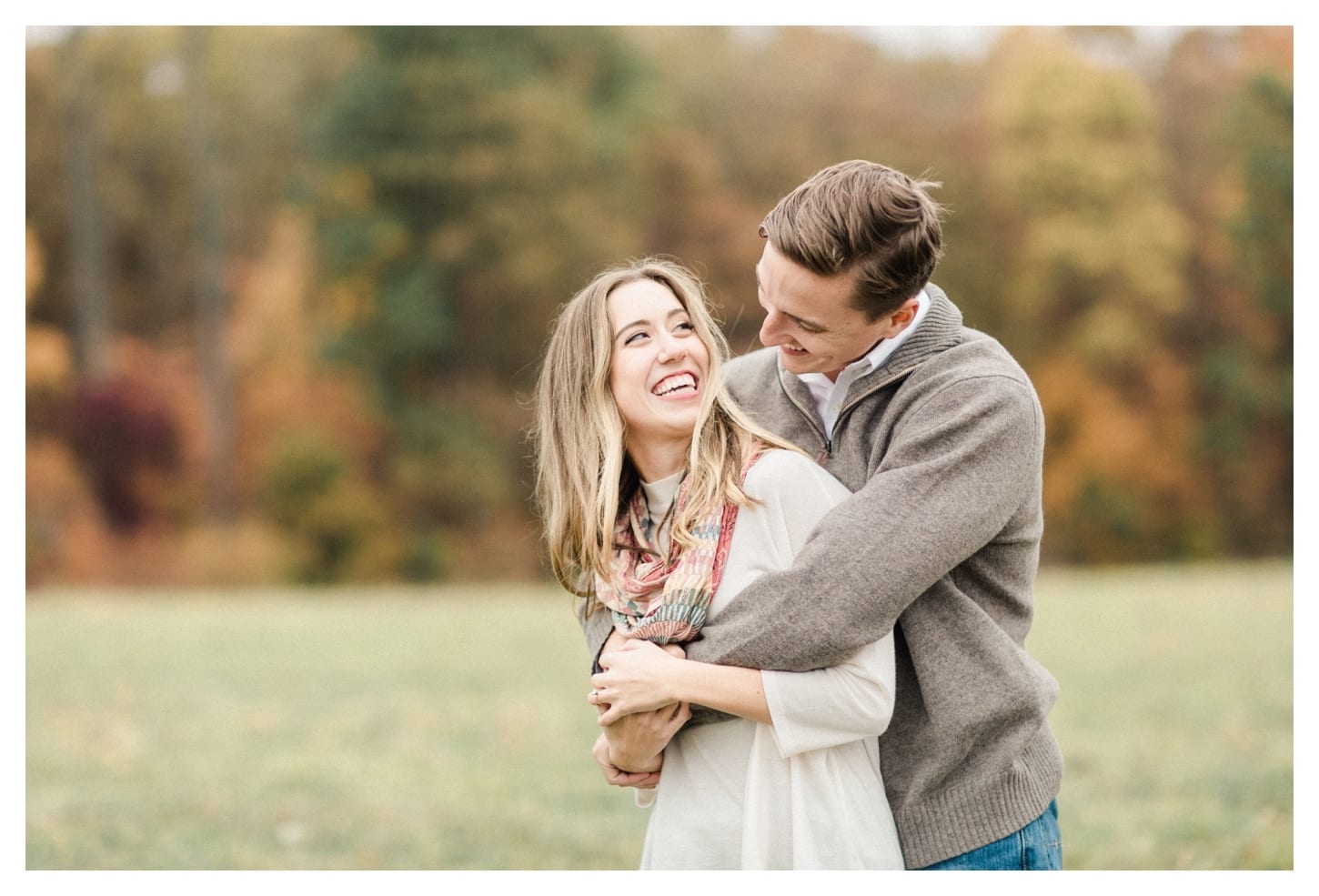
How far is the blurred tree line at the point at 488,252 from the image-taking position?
1927 cm

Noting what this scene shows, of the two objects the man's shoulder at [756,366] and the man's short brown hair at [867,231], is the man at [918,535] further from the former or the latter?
the man's shoulder at [756,366]

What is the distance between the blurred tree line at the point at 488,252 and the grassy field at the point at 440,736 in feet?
18.4

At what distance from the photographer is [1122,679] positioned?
921 cm

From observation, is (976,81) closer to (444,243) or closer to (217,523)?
(444,243)

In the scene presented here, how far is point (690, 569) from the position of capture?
2504 mm

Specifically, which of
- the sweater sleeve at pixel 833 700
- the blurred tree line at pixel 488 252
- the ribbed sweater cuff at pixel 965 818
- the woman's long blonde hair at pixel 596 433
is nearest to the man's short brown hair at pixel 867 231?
the woman's long blonde hair at pixel 596 433

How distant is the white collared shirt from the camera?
2.56 m

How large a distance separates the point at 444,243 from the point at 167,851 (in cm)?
1512

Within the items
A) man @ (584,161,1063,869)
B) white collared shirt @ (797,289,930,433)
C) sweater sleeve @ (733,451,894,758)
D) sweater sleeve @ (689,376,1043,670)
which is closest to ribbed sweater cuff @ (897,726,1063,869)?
man @ (584,161,1063,869)

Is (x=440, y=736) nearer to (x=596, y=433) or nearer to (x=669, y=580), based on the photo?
(x=596, y=433)

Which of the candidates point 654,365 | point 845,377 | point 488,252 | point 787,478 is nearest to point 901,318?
point 845,377

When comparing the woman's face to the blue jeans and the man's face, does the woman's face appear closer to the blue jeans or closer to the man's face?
the man's face
